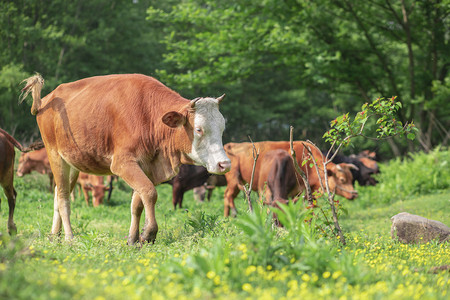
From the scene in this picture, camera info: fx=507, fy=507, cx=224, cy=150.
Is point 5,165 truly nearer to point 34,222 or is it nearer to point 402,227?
point 34,222

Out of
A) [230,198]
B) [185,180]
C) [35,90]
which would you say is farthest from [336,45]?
[35,90]

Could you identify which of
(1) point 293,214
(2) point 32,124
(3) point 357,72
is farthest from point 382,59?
(2) point 32,124

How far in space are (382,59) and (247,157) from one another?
30.8ft

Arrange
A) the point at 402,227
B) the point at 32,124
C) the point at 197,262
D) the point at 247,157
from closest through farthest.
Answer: the point at 197,262 → the point at 402,227 → the point at 247,157 → the point at 32,124

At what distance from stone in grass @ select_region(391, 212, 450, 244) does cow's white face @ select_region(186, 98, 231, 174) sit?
2906 mm

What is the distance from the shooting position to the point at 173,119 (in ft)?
20.4

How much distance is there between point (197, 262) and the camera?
3895mm

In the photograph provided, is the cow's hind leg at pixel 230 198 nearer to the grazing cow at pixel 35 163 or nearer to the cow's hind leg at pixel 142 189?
the cow's hind leg at pixel 142 189

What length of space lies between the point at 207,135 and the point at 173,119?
0.46 meters

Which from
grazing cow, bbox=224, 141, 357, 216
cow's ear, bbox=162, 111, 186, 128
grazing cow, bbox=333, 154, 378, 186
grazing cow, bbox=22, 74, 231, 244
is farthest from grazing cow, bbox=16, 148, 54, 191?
cow's ear, bbox=162, 111, 186, 128

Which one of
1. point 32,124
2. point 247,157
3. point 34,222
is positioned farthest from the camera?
point 32,124

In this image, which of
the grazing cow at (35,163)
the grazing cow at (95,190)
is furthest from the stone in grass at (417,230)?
the grazing cow at (35,163)

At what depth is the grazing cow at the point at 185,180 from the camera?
13945 millimetres

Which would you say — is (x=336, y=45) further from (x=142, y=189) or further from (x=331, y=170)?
(x=142, y=189)
